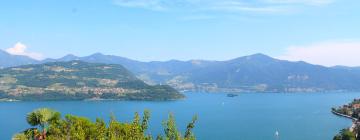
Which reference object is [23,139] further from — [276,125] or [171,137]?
[276,125]

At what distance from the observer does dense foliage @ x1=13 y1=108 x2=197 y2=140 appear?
20.0 m

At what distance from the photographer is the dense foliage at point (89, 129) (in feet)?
65.7

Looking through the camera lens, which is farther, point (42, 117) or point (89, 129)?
point (89, 129)

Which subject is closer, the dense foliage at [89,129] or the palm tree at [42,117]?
the dense foliage at [89,129]

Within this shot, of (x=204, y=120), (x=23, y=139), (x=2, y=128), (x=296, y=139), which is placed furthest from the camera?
(x=204, y=120)

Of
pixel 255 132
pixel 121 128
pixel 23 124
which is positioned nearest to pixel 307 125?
pixel 255 132

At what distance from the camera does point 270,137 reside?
437 ft

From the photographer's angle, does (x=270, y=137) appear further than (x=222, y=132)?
No

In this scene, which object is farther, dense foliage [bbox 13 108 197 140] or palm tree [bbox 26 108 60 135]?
palm tree [bbox 26 108 60 135]

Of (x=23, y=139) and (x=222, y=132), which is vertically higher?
(x=23, y=139)

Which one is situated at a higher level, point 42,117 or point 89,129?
point 42,117

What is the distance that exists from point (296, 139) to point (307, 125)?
36973 mm

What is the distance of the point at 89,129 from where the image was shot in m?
28.9

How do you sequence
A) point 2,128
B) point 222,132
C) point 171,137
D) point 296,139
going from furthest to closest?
point 2,128, point 222,132, point 296,139, point 171,137
